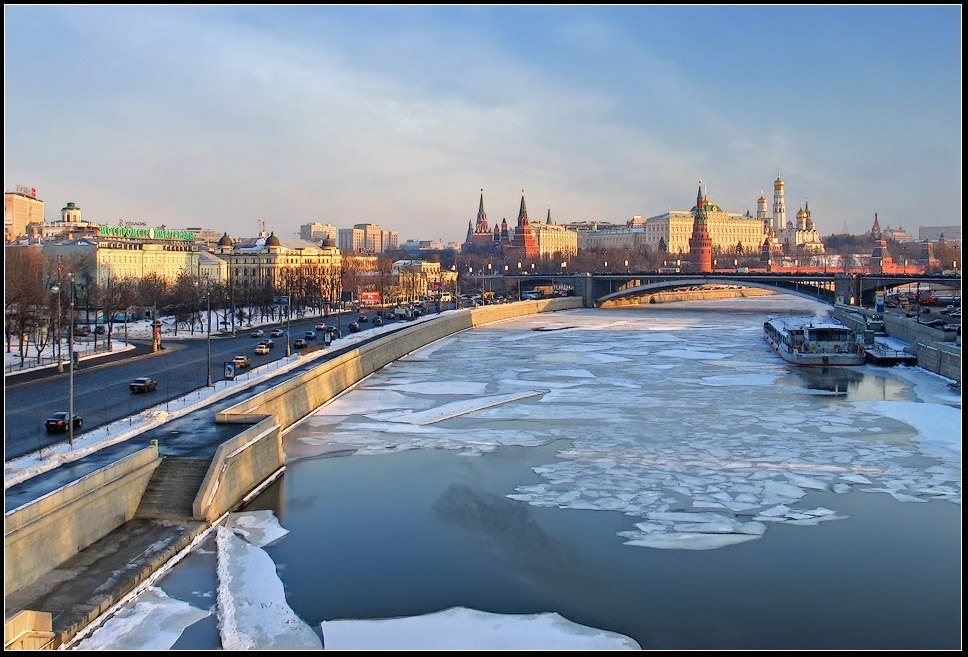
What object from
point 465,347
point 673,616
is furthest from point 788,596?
point 465,347

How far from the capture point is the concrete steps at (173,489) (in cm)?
1396

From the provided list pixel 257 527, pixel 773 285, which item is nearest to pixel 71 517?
pixel 257 527

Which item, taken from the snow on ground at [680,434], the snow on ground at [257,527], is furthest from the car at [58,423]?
the snow on ground at [680,434]

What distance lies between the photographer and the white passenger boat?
3431 centimetres

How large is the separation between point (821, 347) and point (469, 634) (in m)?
27.6

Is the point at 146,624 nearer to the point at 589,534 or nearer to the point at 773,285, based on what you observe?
the point at 589,534

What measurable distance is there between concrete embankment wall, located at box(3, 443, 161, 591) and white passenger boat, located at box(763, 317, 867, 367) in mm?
25509

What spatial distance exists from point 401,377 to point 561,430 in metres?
10.3

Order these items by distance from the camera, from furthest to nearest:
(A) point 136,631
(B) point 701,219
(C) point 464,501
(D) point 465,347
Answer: (B) point 701,219 < (D) point 465,347 < (C) point 464,501 < (A) point 136,631

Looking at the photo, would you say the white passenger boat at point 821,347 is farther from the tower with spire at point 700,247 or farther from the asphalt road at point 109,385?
the tower with spire at point 700,247

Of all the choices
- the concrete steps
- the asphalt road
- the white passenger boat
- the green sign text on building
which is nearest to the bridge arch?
the white passenger boat

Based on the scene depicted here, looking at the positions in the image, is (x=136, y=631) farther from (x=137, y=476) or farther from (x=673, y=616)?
(x=673, y=616)

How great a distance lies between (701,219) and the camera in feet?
343

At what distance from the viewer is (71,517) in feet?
39.7
